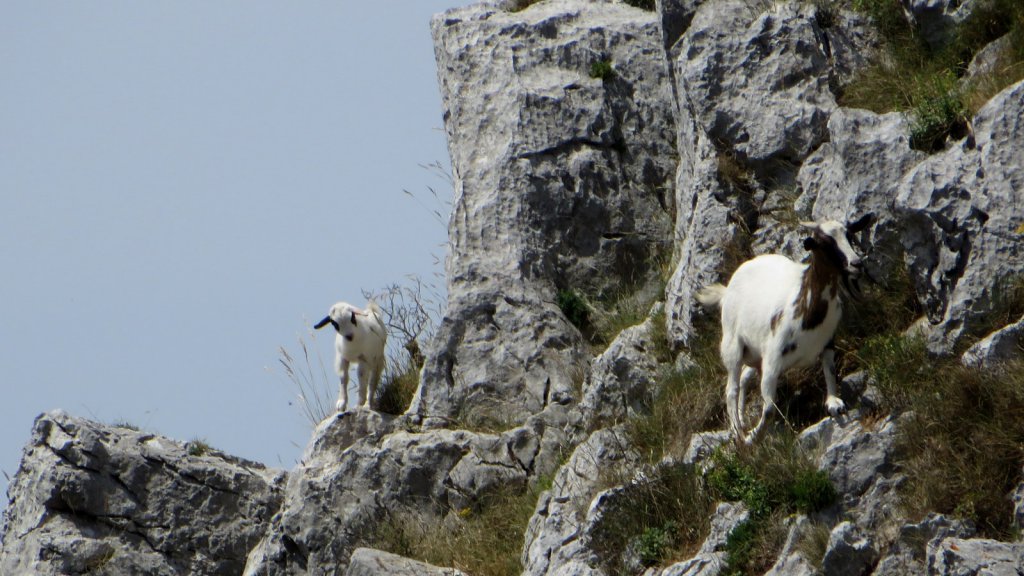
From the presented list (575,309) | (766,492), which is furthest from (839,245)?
(575,309)

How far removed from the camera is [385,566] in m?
13.0

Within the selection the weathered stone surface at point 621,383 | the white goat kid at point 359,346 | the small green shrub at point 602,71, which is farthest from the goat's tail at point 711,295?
the small green shrub at point 602,71

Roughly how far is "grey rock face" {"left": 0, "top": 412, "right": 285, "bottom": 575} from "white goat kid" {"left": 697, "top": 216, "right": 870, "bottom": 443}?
6769 millimetres

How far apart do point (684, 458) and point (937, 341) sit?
8.51 ft

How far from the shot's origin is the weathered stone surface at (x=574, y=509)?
477 inches

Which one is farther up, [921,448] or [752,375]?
[752,375]

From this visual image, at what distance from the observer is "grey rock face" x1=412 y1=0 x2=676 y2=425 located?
1532 centimetres

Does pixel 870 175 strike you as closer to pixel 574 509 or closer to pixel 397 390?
pixel 574 509

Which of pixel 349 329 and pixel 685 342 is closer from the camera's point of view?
pixel 685 342

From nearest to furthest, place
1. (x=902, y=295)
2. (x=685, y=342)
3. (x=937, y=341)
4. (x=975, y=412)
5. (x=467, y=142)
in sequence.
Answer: (x=975, y=412), (x=937, y=341), (x=902, y=295), (x=685, y=342), (x=467, y=142)

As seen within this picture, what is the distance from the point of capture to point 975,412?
415 inches

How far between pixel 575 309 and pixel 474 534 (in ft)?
10.7

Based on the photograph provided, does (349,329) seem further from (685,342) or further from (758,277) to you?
(758,277)

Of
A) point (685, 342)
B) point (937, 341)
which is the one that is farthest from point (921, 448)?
point (685, 342)
